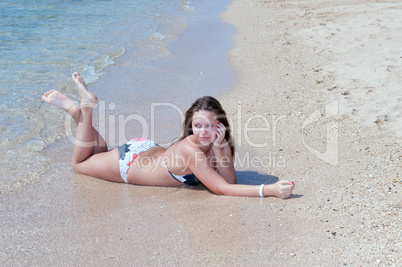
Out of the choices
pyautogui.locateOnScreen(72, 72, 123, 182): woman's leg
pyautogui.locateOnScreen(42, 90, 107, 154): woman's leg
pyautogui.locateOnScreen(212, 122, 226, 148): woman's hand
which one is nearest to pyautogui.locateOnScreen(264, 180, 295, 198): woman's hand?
pyautogui.locateOnScreen(212, 122, 226, 148): woman's hand

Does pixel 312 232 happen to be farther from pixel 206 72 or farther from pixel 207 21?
pixel 207 21

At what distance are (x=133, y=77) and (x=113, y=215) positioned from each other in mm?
3971

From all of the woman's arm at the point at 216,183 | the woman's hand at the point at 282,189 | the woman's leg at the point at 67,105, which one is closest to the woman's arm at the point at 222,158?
the woman's arm at the point at 216,183

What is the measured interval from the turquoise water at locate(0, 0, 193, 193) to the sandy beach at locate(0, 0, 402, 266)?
39cm

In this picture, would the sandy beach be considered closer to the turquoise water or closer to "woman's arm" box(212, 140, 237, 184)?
"woman's arm" box(212, 140, 237, 184)

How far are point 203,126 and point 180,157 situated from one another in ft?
1.06

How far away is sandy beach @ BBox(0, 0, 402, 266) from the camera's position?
2.76 meters

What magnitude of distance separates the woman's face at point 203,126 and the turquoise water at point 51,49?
1632 mm

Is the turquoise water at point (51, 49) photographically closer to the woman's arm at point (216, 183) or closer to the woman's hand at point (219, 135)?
the woman's arm at point (216, 183)

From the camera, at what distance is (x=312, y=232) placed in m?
2.90

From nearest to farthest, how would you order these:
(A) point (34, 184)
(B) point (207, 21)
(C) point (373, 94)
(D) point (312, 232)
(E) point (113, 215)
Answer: (D) point (312, 232) < (E) point (113, 215) < (A) point (34, 184) < (C) point (373, 94) < (B) point (207, 21)

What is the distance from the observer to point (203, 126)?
3.45 m

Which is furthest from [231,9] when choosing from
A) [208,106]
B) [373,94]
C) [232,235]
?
[232,235]

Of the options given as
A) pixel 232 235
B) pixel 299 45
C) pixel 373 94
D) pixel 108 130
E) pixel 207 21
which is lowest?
Result: pixel 232 235
